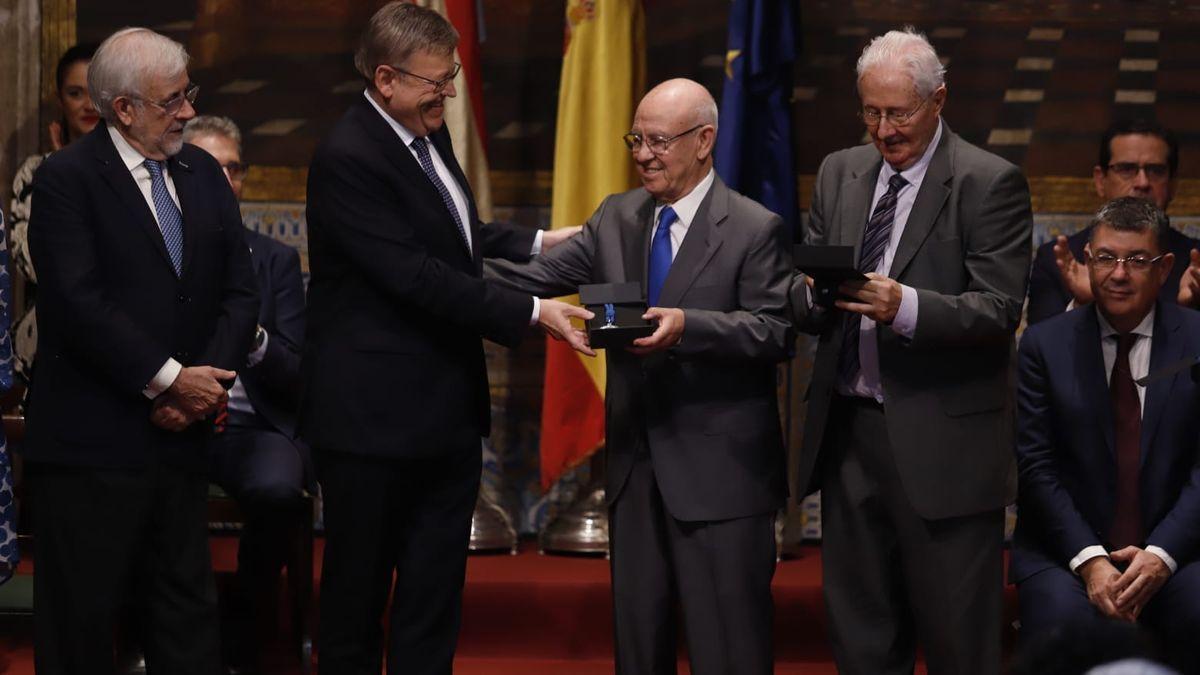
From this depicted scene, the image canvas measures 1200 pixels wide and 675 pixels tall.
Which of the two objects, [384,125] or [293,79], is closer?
[384,125]

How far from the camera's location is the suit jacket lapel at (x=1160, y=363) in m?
4.11

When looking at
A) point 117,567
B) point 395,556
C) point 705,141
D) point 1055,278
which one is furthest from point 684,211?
point 1055,278

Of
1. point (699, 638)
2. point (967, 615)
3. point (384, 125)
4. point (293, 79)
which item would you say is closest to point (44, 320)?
point (384, 125)

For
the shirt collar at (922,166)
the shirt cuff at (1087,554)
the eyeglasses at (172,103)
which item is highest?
the eyeglasses at (172,103)

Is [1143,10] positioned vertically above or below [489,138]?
above

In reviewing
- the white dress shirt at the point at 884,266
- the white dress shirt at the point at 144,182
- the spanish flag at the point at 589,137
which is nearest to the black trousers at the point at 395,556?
the white dress shirt at the point at 144,182

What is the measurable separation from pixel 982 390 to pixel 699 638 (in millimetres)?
893

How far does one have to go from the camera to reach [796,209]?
5.58m

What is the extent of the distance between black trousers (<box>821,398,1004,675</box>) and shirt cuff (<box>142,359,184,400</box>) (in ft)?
5.06

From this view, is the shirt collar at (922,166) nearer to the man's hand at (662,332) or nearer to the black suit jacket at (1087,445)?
the man's hand at (662,332)

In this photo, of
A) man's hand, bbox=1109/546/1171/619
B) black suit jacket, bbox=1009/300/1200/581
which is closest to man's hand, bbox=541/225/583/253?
black suit jacket, bbox=1009/300/1200/581

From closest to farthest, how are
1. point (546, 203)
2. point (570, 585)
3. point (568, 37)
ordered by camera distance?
point (570, 585)
point (568, 37)
point (546, 203)

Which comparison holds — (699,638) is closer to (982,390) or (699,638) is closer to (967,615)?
(967,615)

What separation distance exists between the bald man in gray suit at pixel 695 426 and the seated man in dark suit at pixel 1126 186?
1.49m
